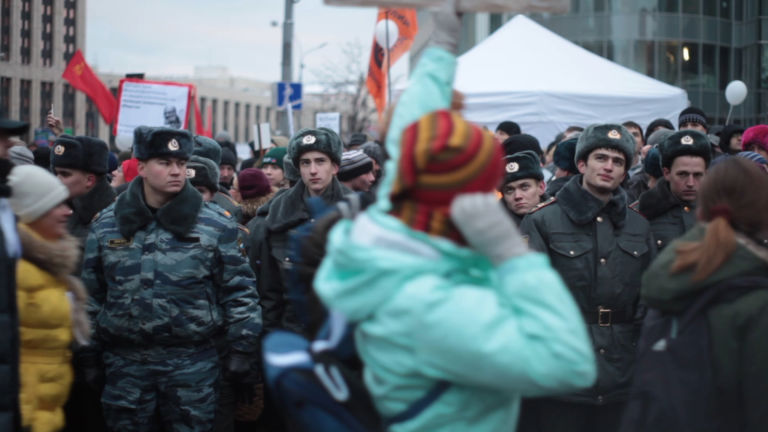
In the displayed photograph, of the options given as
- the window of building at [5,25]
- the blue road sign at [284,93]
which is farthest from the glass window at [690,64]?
the window of building at [5,25]

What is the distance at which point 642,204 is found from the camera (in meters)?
5.75

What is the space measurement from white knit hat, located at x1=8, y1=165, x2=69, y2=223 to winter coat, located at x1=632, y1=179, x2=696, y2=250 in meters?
3.58

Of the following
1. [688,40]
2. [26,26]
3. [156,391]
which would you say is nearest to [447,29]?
[156,391]

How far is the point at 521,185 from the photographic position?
20.4 ft

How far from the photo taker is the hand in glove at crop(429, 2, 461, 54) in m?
2.68

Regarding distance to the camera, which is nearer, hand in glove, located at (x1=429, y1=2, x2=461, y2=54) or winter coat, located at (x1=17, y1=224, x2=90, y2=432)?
hand in glove, located at (x1=429, y1=2, x2=461, y2=54)

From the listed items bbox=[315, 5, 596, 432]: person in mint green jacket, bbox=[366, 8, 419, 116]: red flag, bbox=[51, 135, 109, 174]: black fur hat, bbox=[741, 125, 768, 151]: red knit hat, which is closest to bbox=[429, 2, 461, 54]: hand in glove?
bbox=[315, 5, 596, 432]: person in mint green jacket

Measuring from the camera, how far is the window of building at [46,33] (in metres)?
14.2

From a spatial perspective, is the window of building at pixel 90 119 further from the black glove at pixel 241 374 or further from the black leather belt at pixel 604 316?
the black leather belt at pixel 604 316

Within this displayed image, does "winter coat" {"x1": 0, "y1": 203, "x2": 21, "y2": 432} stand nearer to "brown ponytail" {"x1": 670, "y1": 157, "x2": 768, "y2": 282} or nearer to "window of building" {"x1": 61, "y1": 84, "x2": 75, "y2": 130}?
"brown ponytail" {"x1": 670, "y1": 157, "x2": 768, "y2": 282}

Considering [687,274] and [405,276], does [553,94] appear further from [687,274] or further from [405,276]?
[405,276]

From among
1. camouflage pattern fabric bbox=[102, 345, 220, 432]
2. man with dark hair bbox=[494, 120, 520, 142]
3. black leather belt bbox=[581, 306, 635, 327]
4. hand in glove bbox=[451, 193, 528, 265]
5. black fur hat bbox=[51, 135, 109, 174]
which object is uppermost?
man with dark hair bbox=[494, 120, 520, 142]

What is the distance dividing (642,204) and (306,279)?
3.46m

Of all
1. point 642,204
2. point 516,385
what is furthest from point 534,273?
point 642,204
